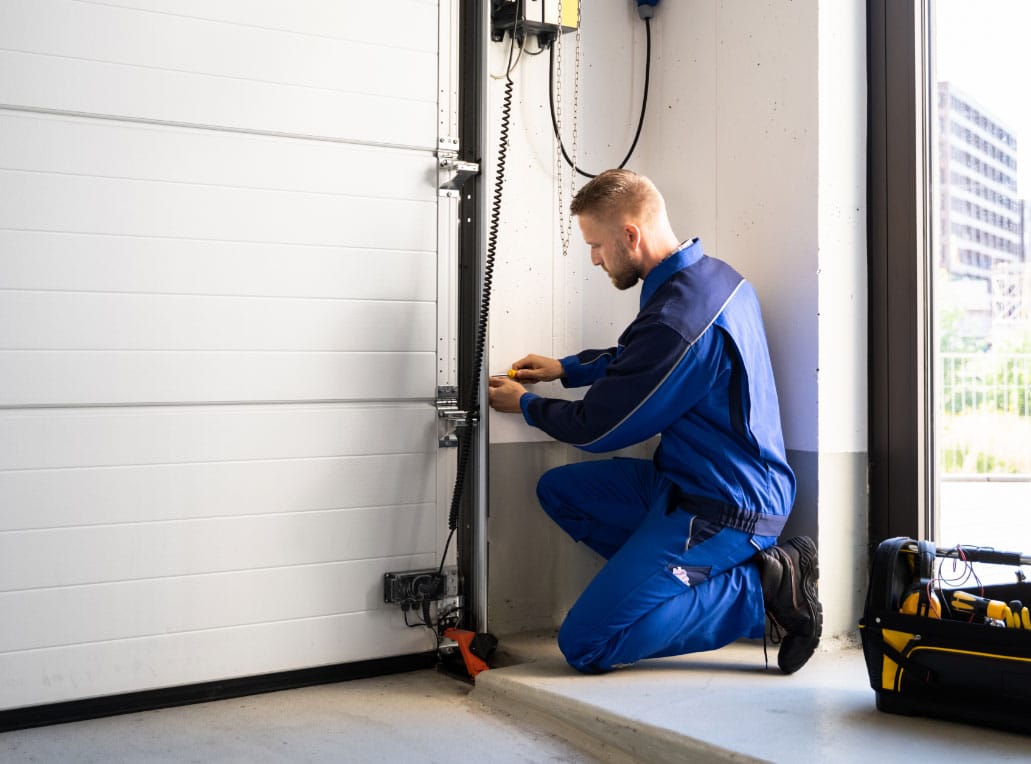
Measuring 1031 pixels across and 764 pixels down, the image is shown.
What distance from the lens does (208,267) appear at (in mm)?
3100

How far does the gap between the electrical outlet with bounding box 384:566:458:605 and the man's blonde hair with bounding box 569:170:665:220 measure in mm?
1374

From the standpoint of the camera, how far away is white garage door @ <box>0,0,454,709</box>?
288 centimetres

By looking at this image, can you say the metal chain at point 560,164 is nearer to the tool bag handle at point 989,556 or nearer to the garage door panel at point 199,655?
the garage door panel at point 199,655

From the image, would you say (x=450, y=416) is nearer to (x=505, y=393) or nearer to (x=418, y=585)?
(x=505, y=393)

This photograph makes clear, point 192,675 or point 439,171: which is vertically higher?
point 439,171

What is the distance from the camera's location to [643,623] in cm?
298

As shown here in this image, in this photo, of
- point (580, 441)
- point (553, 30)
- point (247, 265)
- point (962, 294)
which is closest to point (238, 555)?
point (247, 265)

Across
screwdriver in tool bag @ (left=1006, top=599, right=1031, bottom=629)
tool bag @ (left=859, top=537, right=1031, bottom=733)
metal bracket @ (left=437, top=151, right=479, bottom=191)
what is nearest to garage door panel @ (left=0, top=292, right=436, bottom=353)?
metal bracket @ (left=437, top=151, right=479, bottom=191)

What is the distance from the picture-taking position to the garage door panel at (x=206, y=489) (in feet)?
9.45

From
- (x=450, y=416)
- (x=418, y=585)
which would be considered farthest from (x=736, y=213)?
(x=418, y=585)

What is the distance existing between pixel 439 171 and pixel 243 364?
3.22 ft

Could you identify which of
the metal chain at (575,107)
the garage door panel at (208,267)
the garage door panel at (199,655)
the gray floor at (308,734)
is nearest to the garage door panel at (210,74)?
the garage door panel at (208,267)

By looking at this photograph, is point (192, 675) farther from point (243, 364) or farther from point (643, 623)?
point (643, 623)

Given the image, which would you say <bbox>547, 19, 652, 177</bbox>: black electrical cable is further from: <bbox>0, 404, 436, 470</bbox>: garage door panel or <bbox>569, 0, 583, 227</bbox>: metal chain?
<bbox>0, 404, 436, 470</bbox>: garage door panel
